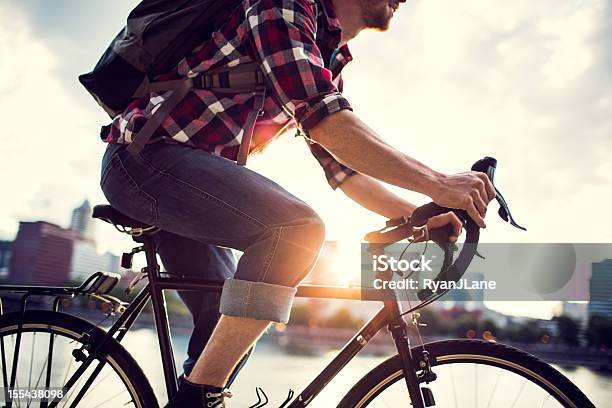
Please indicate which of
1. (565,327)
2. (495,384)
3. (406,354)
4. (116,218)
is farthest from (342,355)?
(565,327)

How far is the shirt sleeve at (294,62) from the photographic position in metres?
1.35

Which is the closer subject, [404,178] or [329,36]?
[404,178]

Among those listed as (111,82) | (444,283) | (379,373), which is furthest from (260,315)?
(111,82)

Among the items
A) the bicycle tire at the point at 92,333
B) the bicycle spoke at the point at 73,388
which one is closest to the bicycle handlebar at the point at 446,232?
the bicycle tire at the point at 92,333

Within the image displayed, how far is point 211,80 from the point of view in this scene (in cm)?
153

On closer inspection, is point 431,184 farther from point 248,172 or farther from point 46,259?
point 46,259

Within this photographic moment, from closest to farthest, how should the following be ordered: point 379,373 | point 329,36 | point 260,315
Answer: point 260,315, point 379,373, point 329,36

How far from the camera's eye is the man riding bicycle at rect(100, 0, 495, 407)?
4.37 ft

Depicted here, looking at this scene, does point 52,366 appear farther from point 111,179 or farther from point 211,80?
point 211,80

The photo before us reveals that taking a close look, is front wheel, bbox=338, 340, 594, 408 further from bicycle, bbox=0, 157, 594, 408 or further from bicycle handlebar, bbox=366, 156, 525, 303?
bicycle handlebar, bbox=366, 156, 525, 303

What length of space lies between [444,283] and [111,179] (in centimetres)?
103

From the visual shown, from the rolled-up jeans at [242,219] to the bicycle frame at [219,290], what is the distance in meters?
0.18

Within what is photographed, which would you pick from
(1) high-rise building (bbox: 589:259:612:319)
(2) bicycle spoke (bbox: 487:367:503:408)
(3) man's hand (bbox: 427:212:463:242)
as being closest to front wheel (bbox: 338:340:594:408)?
(2) bicycle spoke (bbox: 487:367:503:408)

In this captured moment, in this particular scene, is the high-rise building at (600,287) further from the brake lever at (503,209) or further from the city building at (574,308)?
the brake lever at (503,209)
